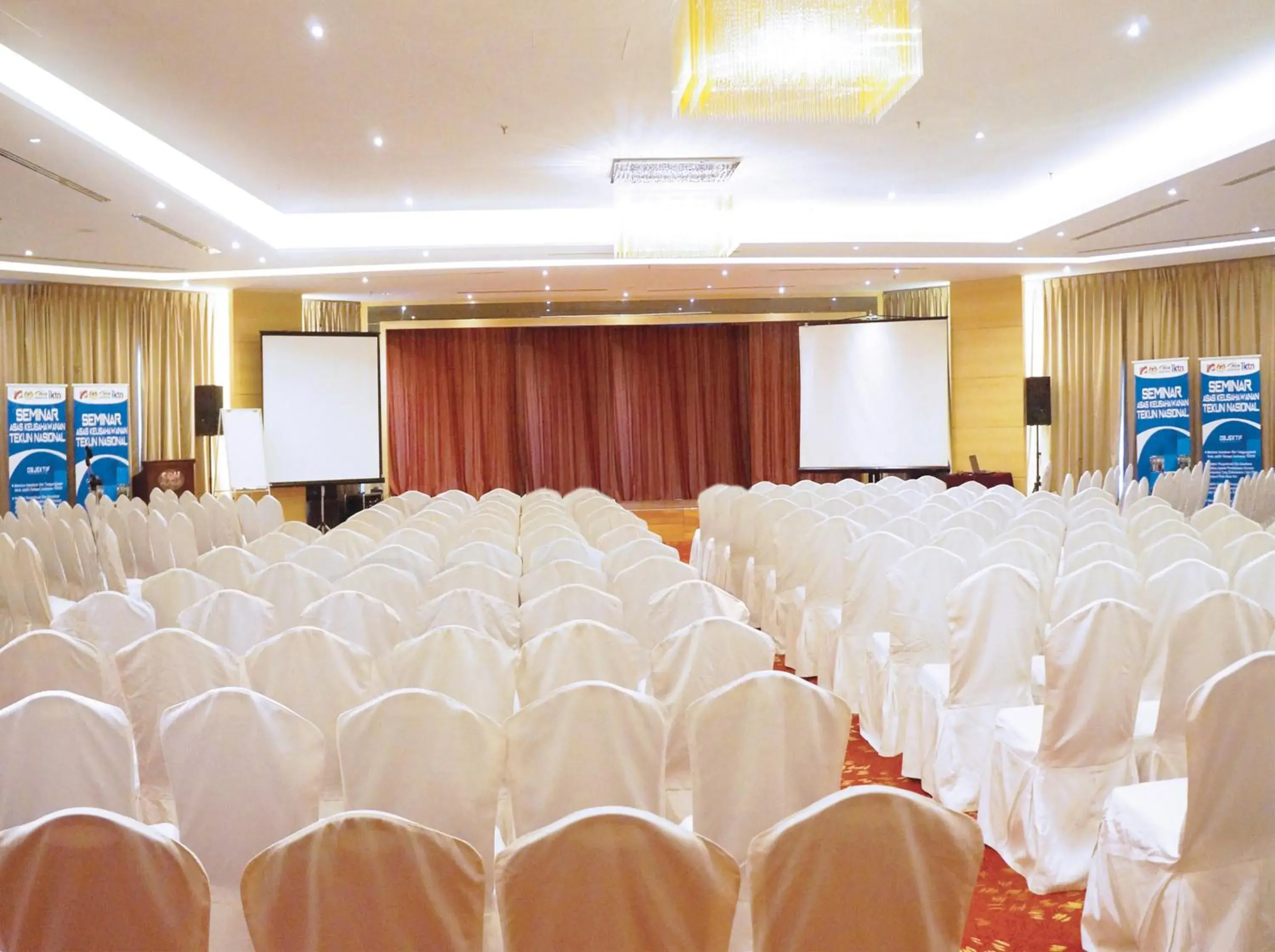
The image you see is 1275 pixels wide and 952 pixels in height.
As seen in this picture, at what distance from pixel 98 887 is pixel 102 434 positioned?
1403 centimetres

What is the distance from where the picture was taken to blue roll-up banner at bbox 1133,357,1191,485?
14531 millimetres

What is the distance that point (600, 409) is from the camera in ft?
61.9

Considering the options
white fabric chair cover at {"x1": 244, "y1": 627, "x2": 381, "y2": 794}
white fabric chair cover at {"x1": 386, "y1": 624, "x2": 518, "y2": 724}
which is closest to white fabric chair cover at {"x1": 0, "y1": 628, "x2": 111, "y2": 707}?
white fabric chair cover at {"x1": 244, "y1": 627, "x2": 381, "y2": 794}

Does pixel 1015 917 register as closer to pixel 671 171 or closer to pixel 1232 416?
pixel 671 171

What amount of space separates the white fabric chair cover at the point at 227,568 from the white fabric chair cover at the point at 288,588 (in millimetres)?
762

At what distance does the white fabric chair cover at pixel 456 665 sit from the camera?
134 inches

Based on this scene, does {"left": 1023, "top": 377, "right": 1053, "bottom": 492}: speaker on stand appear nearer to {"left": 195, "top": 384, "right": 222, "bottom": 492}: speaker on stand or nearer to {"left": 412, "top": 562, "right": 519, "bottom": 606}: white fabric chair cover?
{"left": 195, "top": 384, "right": 222, "bottom": 492}: speaker on stand

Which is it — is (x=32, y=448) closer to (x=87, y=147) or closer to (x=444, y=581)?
(x=87, y=147)

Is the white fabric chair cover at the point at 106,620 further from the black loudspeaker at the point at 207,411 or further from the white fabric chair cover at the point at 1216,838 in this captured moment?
the black loudspeaker at the point at 207,411

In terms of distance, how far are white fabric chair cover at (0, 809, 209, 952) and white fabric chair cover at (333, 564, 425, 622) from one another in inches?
125

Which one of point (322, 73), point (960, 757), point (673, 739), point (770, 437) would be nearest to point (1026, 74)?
point (322, 73)

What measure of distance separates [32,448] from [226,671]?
40.2 ft

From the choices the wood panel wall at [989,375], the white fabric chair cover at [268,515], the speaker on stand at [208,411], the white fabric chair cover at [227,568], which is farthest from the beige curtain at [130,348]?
the wood panel wall at [989,375]

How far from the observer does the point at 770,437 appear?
18.6 meters
